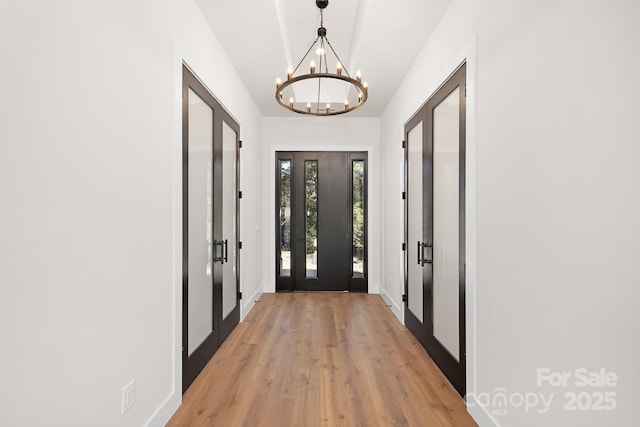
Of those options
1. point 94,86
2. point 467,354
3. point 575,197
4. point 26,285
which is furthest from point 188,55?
point 467,354

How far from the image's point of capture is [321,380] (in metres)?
2.48

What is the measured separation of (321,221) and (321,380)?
119 inches

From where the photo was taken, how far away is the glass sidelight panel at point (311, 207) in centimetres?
527

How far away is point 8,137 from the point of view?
1021 mm

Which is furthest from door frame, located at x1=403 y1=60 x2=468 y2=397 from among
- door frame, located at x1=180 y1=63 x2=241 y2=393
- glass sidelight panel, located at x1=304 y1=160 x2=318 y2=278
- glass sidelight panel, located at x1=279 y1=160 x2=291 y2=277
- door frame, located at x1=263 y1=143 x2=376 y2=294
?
glass sidelight panel, located at x1=279 y1=160 x2=291 y2=277

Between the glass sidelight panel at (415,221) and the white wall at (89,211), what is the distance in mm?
2223

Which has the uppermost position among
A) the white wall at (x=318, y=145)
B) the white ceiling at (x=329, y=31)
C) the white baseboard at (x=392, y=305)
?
the white ceiling at (x=329, y=31)

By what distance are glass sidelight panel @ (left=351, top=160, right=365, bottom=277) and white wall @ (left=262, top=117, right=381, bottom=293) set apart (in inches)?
5.4

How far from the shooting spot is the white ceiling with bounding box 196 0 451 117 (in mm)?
2506

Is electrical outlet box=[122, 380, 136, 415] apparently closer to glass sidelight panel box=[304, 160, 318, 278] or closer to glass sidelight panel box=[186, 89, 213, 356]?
glass sidelight panel box=[186, 89, 213, 356]

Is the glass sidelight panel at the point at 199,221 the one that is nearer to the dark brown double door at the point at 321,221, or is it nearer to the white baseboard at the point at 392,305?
the white baseboard at the point at 392,305

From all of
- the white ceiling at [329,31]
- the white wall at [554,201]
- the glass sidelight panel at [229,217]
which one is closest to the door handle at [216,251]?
the glass sidelight panel at [229,217]

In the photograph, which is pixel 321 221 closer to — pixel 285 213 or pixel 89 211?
pixel 285 213

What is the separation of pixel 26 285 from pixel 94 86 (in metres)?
0.83
